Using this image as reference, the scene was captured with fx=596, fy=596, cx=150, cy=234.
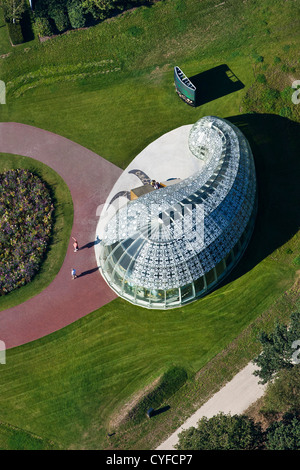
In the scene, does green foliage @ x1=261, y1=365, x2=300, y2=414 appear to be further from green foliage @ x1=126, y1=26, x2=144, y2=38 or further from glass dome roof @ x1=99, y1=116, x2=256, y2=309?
green foliage @ x1=126, y1=26, x2=144, y2=38

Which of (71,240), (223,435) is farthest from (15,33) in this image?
(223,435)

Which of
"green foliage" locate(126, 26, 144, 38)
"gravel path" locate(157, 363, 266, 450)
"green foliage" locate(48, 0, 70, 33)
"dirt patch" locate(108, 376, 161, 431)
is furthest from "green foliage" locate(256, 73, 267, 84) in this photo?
"dirt patch" locate(108, 376, 161, 431)

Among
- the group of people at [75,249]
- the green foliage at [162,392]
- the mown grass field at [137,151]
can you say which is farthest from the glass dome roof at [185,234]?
the green foliage at [162,392]

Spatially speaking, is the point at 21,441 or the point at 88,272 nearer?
the point at 21,441

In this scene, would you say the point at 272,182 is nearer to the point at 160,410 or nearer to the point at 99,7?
the point at 160,410

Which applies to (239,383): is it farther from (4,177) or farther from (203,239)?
(4,177)

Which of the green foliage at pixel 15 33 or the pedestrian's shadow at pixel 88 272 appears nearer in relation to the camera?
the pedestrian's shadow at pixel 88 272

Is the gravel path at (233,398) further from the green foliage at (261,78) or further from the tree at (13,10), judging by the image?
the tree at (13,10)
